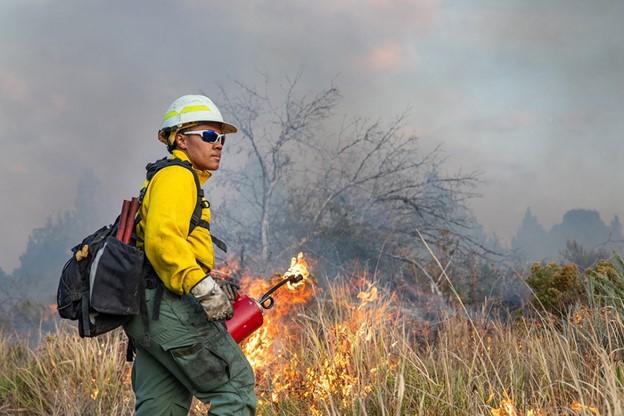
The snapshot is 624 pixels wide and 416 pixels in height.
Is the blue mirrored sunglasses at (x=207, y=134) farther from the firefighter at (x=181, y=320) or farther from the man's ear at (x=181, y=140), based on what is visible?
the firefighter at (x=181, y=320)

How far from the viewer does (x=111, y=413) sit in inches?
178

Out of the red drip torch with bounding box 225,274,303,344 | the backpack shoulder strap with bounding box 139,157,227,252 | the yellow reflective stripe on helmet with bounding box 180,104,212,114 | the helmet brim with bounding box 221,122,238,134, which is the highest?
the yellow reflective stripe on helmet with bounding box 180,104,212,114

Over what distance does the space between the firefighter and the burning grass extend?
0.49 m

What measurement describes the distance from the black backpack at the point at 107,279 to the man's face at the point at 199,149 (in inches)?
7.4

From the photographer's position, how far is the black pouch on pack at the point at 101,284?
276cm

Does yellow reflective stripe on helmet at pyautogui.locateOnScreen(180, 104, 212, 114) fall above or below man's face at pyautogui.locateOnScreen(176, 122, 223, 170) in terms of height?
above

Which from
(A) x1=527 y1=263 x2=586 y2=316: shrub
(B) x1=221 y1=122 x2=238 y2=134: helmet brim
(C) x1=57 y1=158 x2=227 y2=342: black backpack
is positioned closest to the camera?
(C) x1=57 y1=158 x2=227 y2=342: black backpack

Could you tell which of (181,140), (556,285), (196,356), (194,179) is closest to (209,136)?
(181,140)

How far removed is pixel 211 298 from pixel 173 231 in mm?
336

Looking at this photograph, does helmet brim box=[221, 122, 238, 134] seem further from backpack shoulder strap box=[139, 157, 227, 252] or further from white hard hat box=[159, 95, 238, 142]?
backpack shoulder strap box=[139, 157, 227, 252]

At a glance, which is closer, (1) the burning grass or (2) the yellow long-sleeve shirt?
(2) the yellow long-sleeve shirt

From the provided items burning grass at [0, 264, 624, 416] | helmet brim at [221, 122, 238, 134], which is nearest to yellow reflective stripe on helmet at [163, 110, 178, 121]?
helmet brim at [221, 122, 238, 134]

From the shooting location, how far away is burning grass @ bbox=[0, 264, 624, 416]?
314cm

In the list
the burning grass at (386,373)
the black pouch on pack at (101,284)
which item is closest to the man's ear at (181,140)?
the black pouch on pack at (101,284)
